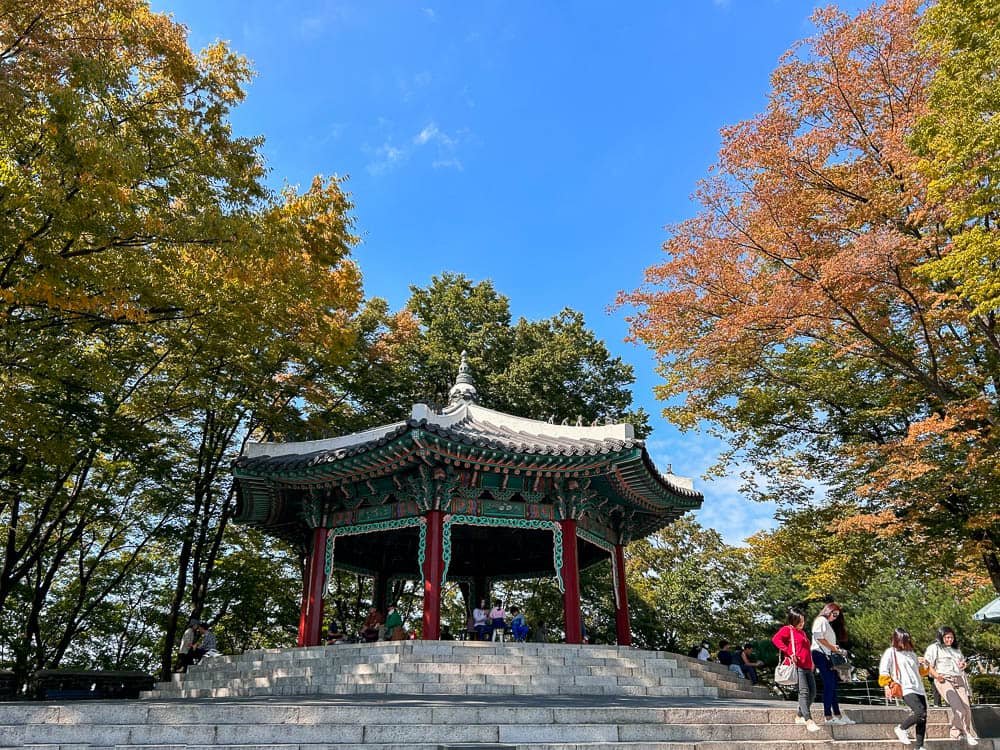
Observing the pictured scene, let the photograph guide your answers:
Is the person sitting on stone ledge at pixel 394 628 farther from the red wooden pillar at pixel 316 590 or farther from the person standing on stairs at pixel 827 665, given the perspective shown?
the person standing on stairs at pixel 827 665

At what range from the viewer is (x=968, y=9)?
1155 centimetres

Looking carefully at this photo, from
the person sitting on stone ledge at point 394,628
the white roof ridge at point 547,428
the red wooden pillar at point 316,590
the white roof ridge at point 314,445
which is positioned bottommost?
→ the person sitting on stone ledge at point 394,628

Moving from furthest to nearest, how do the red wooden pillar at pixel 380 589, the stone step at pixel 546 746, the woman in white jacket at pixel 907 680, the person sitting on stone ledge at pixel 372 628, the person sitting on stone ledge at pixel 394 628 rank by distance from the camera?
the red wooden pillar at pixel 380 589, the person sitting on stone ledge at pixel 372 628, the person sitting on stone ledge at pixel 394 628, the woman in white jacket at pixel 907 680, the stone step at pixel 546 746

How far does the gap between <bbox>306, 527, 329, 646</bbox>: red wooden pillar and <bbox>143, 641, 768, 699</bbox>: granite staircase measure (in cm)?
172

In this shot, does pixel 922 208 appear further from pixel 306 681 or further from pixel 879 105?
pixel 306 681

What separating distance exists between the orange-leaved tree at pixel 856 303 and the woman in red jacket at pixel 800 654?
6.76 meters

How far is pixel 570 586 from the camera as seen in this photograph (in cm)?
1481

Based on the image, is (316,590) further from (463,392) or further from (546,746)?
(546,746)

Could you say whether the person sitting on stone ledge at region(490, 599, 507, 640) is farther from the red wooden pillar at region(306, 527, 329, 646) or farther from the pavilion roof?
the red wooden pillar at region(306, 527, 329, 646)

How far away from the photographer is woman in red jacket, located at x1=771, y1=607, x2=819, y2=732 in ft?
25.8

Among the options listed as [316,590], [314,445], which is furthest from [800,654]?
[314,445]

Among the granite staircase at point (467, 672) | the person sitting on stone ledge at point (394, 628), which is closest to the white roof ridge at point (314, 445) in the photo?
the person sitting on stone ledge at point (394, 628)

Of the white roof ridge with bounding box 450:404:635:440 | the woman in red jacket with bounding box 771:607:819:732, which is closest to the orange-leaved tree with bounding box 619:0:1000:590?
the white roof ridge with bounding box 450:404:635:440

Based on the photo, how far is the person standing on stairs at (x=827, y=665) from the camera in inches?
319
